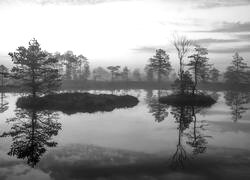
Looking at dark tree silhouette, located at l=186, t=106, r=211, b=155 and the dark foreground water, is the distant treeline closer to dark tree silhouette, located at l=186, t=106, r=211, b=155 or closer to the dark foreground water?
dark tree silhouette, located at l=186, t=106, r=211, b=155

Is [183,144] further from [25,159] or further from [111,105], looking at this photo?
[111,105]

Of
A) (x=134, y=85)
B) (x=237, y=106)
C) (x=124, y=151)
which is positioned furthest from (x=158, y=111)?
(x=134, y=85)

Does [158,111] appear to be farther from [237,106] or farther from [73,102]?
[237,106]

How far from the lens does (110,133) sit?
1886 cm

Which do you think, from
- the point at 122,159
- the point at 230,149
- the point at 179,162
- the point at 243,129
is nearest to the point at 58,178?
the point at 122,159

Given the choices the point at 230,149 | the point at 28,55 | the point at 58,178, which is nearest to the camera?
the point at 58,178

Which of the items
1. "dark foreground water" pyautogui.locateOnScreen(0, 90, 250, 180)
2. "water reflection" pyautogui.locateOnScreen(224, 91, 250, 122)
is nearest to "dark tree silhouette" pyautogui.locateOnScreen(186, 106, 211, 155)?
"dark foreground water" pyautogui.locateOnScreen(0, 90, 250, 180)

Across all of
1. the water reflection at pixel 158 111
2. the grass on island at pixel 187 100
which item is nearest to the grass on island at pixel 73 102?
the water reflection at pixel 158 111

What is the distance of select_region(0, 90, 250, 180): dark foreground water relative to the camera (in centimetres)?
1066

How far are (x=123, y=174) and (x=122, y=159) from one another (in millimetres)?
2002

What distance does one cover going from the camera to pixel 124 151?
45.6ft

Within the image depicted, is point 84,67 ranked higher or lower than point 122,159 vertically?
higher

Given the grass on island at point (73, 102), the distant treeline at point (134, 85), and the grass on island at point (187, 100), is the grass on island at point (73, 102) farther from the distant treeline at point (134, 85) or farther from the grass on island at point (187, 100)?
the distant treeline at point (134, 85)

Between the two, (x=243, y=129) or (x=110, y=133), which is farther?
(x=243, y=129)
